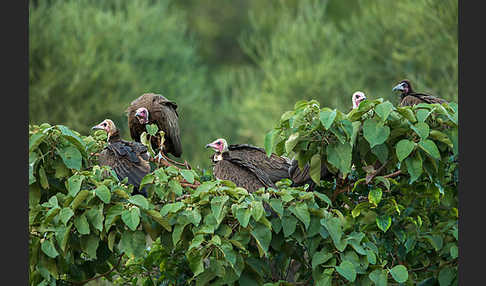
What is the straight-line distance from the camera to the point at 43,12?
779 inches

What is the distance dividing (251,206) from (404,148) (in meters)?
0.83

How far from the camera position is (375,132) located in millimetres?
3623

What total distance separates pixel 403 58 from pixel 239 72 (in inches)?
269

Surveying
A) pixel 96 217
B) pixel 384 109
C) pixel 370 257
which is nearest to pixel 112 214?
pixel 96 217

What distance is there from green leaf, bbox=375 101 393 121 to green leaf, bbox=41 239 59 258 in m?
1.76

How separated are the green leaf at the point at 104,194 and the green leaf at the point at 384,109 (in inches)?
55.4

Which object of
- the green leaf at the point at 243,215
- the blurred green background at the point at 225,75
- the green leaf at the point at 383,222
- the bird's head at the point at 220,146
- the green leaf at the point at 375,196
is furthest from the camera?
the blurred green background at the point at 225,75

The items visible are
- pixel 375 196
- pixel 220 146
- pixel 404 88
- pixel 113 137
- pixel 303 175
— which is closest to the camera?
pixel 375 196

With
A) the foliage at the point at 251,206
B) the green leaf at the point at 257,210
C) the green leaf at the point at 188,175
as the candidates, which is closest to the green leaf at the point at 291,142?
the foliage at the point at 251,206

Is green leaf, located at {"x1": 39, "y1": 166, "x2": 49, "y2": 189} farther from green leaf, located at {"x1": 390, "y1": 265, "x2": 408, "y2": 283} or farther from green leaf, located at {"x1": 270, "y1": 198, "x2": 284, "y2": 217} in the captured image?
green leaf, located at {"x1": 390, "y1": 265, "x2": 408, "y2": 283}

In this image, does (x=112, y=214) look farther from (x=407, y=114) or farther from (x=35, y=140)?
(x=407, y=114)

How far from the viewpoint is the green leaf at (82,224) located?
11.6 ft

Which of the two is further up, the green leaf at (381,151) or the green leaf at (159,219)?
the green leaf at (381,151)

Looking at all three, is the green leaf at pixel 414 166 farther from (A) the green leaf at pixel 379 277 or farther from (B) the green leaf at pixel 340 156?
(A) the green leaf at pixel 379 277
